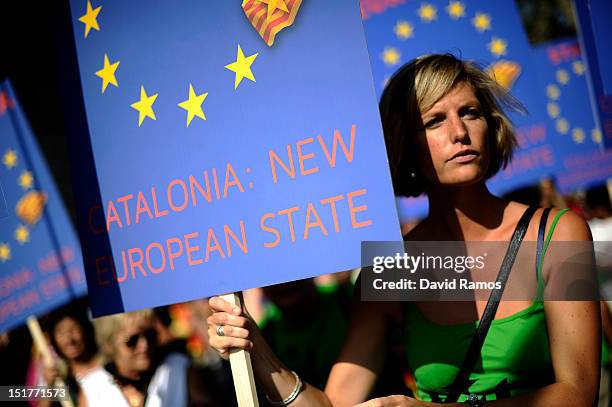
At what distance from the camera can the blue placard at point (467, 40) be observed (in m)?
3.68

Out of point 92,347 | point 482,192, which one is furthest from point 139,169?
point 92,347

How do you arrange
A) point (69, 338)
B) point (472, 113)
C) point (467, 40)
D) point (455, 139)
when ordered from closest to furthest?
point (455, 139) < point (472, 113) < point (467, 40) < point (69, 338)

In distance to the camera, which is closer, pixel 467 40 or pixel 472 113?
pixel 472 113

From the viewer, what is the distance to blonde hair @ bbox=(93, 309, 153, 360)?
3875 mm

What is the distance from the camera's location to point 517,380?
77.5 inches

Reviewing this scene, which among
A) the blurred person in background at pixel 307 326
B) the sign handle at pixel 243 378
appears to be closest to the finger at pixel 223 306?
the sign handle at pixel 243 378

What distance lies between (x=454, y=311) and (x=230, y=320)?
0.68 m

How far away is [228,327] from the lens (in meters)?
2.04

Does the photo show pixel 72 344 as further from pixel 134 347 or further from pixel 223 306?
pixel 223 306

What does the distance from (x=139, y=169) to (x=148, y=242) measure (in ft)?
0.78

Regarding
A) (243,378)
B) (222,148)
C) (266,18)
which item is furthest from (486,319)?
(266,18)

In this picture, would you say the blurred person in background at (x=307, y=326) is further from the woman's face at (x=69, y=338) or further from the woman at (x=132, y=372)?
the woman's face at (x=69, y=338)

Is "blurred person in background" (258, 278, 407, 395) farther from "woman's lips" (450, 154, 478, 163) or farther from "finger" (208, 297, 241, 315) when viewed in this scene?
"woman's lips" (450, 154, 478, 163)

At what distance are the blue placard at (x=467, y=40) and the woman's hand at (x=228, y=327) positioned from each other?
6.63 ft
